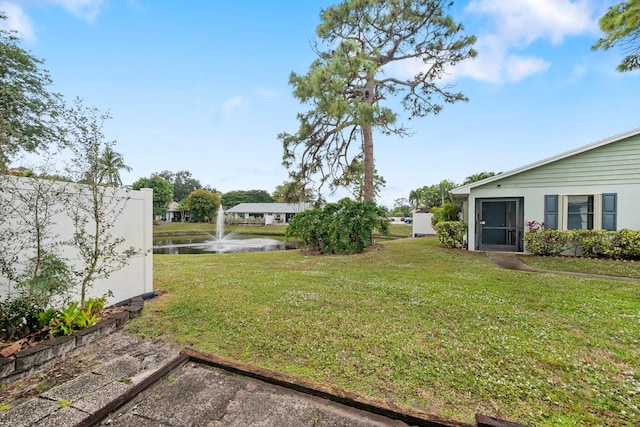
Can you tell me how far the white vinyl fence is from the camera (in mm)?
2553

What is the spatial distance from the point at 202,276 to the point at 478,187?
9.56 m

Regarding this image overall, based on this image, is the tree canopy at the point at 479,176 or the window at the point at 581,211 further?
the tree canopy at the point at 479,176

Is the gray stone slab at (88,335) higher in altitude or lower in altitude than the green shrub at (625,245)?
lower

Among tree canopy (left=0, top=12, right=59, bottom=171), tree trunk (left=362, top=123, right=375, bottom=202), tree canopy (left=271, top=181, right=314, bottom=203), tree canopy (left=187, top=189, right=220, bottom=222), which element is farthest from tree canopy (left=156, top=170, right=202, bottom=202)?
tree trunk (left=362, top=123, right=375, bottom=202)

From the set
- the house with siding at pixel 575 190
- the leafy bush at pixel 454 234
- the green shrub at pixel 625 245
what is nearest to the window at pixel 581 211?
the house with siding at pixel 575 190

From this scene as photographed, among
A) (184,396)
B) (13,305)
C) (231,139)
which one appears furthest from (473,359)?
(231,139)

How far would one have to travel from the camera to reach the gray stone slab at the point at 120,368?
86.7 inches

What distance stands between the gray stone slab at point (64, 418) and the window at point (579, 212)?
11808 mm

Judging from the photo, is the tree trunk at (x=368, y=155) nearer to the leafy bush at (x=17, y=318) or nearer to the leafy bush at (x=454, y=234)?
the leafy bush at (x=454, y=234)

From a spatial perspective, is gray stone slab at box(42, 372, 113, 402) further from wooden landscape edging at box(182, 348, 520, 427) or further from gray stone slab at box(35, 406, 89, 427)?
wooden landscape edging at box(182, 348, 520, 427)

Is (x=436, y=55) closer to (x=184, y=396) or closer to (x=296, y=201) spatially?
(x=296, y=201)

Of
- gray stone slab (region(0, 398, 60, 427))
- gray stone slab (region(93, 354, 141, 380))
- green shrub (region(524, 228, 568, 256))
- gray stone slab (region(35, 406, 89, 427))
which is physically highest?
green shrub (region(524, 228, 568, 256))

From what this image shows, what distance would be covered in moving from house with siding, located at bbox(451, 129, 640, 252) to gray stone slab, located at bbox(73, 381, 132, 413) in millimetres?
10549

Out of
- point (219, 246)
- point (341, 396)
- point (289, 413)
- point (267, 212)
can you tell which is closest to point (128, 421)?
point (289, 413)
